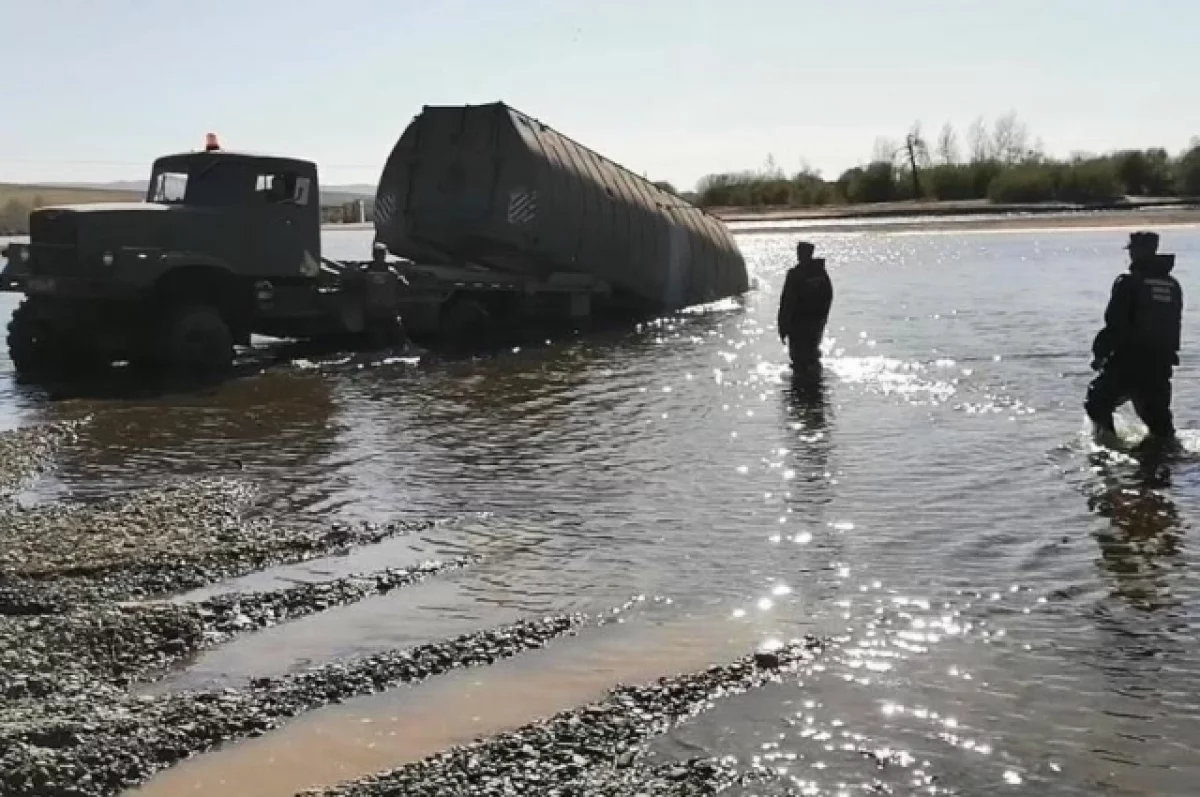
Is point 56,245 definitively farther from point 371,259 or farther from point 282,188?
point 371,259

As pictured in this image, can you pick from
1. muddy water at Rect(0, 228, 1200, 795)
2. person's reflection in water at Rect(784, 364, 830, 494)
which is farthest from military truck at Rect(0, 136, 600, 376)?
person's reflection in water at Rect(784, 364, 830, 494)

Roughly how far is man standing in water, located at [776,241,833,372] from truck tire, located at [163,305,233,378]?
601 cm

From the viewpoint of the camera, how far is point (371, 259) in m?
17.0

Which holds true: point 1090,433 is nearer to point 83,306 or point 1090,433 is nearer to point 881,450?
point 881,450

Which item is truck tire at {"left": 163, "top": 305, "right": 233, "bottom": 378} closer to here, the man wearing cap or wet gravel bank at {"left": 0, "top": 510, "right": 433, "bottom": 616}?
wet gravel bank at {"left": 0, "top": 510, "right": 433, "bottom": 616}

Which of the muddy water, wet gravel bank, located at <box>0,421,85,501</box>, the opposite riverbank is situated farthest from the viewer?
the opposite riverbank

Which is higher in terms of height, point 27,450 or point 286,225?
point 286,225

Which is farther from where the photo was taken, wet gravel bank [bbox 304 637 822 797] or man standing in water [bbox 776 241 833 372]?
man standing in water [bbox 776 241 833 372]

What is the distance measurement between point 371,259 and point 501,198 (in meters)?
2.07

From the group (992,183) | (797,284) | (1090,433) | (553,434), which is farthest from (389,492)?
(992,183)

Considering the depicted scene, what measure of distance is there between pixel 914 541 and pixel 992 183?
72.9m

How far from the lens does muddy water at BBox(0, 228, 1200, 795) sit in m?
4.21

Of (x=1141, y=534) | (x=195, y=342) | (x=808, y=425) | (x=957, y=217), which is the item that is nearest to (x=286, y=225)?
(x=195, y=342)

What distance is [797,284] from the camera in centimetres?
1313
